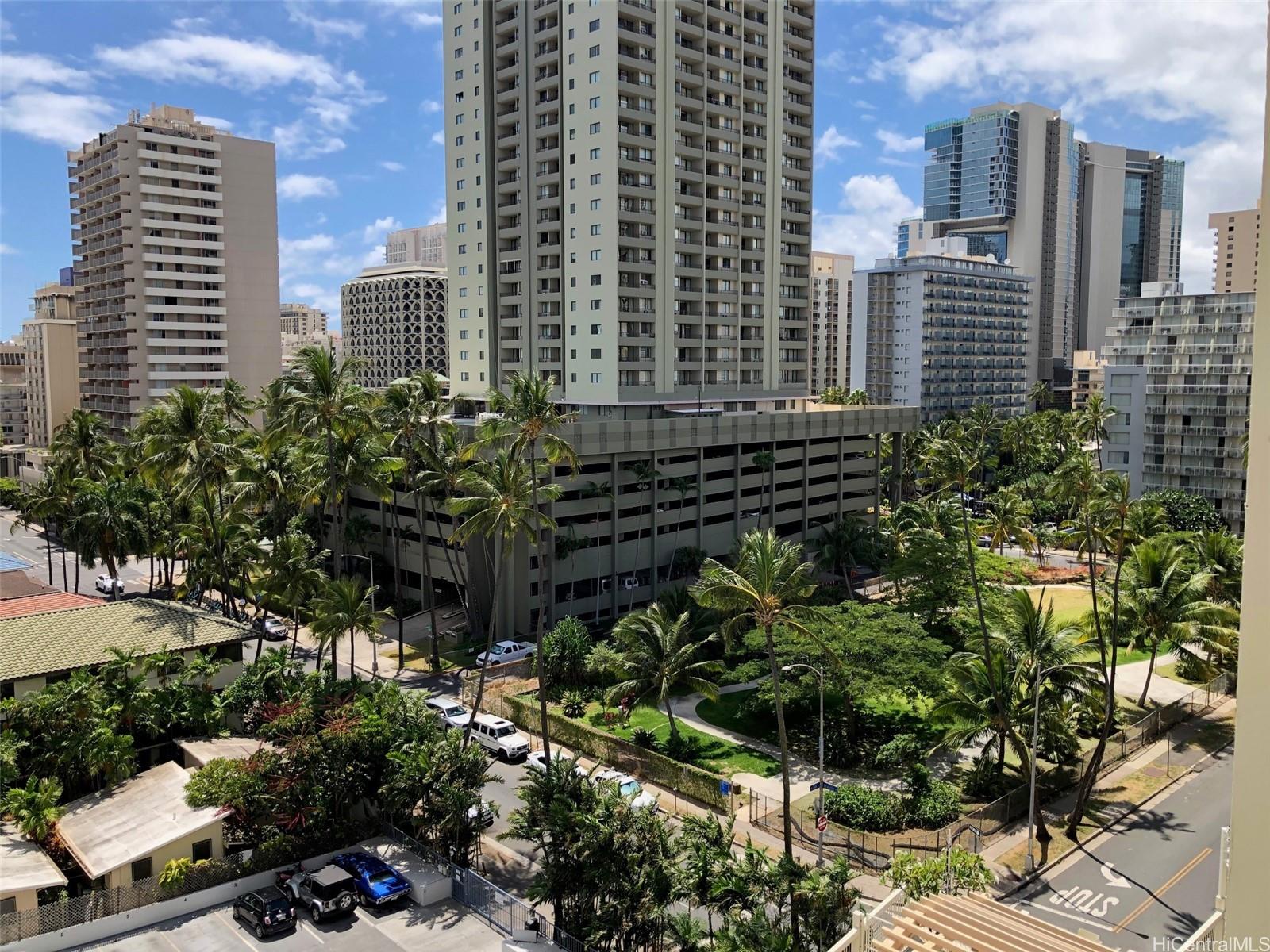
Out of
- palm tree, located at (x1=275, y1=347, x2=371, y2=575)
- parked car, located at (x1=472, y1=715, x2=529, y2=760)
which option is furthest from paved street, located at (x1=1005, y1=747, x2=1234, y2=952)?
palm tree, located at (x1=275, y1=347, x2=371, y2=575)

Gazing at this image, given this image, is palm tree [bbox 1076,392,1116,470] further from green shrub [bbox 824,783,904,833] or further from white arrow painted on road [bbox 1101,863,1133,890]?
white arrow painted on road [bbox 1101,863,1133,890]

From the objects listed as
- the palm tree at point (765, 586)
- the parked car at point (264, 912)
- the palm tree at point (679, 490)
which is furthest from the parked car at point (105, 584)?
the palm tree at point (765, 586)

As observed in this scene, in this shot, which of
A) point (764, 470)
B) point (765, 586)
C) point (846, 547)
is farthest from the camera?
point (764, 470)

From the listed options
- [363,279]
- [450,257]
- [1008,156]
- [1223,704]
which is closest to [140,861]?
[1223,704]

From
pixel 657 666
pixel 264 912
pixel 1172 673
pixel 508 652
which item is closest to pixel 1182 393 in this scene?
pixel 1172 673

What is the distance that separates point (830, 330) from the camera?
192 m

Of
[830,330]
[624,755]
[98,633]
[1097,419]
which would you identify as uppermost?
[830,330]

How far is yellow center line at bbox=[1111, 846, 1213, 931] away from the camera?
30.5m

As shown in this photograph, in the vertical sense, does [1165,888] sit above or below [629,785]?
below

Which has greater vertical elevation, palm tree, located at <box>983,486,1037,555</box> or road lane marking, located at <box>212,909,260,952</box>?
palm tree, located at <box>983,486,1037,555</box>

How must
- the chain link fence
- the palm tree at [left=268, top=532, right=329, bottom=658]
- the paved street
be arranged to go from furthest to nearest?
the palm tree at [left=268, top=532, right=329, bottom=658] < the chain link fence < the paved street

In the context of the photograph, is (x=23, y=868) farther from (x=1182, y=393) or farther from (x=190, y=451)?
(x=1182, y=393)

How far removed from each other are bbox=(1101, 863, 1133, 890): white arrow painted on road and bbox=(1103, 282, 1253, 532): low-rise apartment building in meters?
67.0

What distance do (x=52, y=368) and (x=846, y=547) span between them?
120 metres
